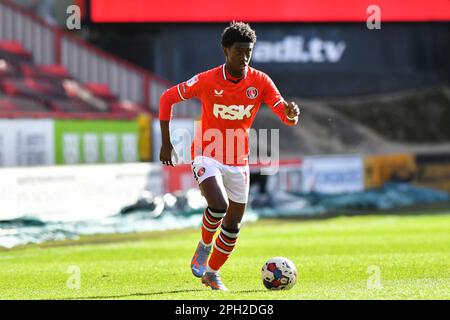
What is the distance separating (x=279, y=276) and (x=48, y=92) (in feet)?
55.9

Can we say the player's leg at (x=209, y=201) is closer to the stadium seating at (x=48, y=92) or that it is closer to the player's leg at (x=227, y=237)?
the player's leg at (x=227, y=237)

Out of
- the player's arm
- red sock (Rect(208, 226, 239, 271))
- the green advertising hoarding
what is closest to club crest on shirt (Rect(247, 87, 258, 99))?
the player's arm

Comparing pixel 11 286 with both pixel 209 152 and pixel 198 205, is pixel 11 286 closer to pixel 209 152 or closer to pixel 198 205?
pixel 209 152

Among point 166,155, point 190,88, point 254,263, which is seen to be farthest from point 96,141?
point 166,155

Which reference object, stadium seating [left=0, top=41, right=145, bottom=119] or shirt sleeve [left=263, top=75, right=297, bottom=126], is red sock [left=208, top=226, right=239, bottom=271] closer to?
shirt sleeve [left=263, top=75, right=297, bottom=126]

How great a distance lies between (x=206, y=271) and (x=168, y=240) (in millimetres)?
7353

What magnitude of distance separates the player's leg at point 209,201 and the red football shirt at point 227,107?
16cm

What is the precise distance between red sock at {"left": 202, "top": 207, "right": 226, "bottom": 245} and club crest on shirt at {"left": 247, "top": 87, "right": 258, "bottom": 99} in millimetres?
1079

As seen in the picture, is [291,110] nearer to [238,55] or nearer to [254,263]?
[238,55]

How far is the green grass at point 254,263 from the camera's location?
9.38 metres

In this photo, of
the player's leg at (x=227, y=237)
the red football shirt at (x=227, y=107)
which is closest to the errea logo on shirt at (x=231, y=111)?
the red football shirt at (x=227, y=107)

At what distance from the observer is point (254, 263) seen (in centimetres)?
1252

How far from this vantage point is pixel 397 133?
1437 inches

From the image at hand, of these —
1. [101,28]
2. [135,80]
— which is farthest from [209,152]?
[135,80]
